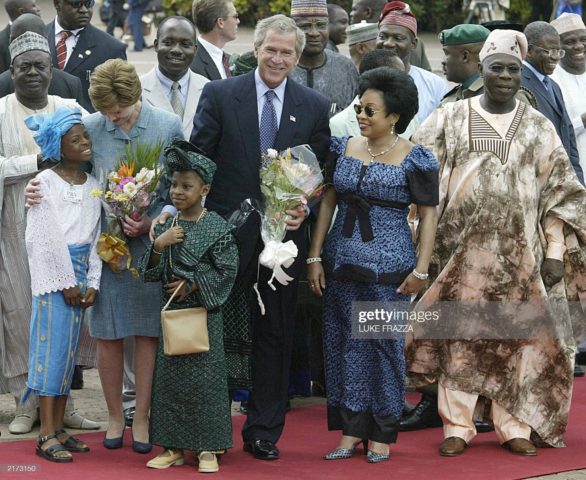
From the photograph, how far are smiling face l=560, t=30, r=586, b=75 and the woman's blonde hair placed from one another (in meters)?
4.50

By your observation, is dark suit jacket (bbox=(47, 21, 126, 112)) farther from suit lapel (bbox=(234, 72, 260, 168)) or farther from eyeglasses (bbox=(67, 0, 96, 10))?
suit lapel (bbox=(234, 72, 260, 168))

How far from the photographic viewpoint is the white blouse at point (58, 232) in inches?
286

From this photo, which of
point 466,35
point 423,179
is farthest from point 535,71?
point 423,179

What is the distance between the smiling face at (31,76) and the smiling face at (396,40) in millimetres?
2651

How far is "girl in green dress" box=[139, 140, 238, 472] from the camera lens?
703 cm

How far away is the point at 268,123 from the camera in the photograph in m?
7.41

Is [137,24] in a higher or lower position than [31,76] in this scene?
higher

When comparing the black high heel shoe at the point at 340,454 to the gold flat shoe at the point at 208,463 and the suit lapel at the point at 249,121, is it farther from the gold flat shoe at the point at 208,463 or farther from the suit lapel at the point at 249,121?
the suit lapel at the point at 249,121

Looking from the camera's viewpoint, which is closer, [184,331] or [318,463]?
[184,331]

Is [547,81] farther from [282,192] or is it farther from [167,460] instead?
[167,460]

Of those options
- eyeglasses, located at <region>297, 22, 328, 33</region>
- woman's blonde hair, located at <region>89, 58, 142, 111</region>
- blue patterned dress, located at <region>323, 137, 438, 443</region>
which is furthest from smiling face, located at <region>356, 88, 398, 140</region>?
eyeglasses, located at <region>297, 22, 328, 33</region>

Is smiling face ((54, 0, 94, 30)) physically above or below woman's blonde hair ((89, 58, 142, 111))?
above

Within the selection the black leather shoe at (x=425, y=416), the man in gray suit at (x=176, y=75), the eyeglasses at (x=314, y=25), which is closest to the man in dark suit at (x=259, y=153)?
the black leather shoe at (x=425, y=416)

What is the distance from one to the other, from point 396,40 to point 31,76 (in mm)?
2808
